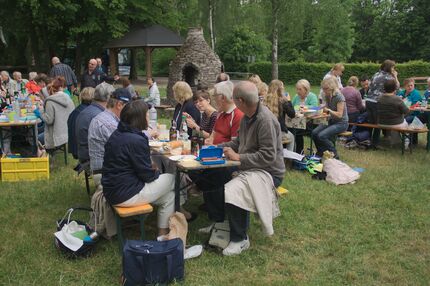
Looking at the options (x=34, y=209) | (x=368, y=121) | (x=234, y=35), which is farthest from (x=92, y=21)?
(x=34, y=209)

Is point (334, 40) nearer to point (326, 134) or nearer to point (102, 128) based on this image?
point (326, 134)

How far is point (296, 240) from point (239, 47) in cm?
3028

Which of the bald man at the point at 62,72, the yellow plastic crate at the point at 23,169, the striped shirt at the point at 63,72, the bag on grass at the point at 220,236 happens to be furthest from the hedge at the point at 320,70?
the bag on grass at the point at 220,236

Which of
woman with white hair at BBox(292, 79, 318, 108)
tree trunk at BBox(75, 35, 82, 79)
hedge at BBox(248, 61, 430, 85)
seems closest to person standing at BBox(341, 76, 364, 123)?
woman with white hair at BBox(292, 79, 318, 108)

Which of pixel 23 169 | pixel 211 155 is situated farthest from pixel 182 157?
pixel 23 169

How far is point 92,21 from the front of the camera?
23.5m

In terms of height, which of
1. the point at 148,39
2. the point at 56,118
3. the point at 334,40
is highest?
the point at 334,40

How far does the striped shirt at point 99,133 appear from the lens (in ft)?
15.3

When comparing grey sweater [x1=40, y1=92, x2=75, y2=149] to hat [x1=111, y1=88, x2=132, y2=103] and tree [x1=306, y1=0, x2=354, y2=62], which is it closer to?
hat [x1=111, y1=88, x2=132, y2=103]

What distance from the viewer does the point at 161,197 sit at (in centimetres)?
429

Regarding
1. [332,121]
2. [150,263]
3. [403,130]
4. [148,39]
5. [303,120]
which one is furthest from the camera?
[148,39]

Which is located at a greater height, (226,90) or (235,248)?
(226,90)

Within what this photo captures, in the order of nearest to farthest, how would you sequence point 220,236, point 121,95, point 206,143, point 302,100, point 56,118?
point 220,236 → point 121,95 → point 206,143 → point 56,118 → point 302,100

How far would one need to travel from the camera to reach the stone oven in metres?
13.7
